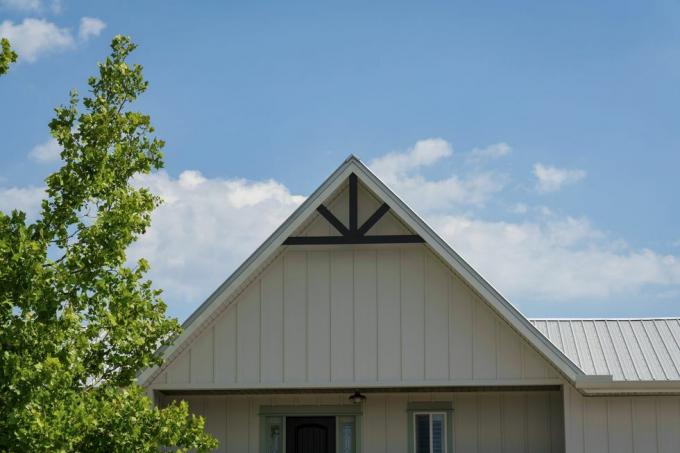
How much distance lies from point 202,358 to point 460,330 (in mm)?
4162

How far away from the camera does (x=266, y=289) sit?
1900 cm

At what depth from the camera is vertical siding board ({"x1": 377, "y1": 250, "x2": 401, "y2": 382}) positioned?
1867 cm

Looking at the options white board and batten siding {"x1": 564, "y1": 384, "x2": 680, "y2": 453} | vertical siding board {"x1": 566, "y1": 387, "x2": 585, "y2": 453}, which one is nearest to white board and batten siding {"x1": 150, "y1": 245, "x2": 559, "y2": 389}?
vertical siding board {"x1": 566, "y1": 387, "x2": 585, "y2": 453}

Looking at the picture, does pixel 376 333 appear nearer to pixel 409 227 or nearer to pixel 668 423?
pixel 409 227

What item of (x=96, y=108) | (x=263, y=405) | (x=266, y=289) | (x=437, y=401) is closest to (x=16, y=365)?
(x=96, y=108)

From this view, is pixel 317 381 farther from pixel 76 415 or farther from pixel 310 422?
pixel 76 415

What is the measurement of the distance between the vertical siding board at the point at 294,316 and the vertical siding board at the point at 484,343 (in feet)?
8.99

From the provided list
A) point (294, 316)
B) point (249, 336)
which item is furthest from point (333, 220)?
point (249, 336)

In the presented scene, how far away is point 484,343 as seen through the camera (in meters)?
18.6

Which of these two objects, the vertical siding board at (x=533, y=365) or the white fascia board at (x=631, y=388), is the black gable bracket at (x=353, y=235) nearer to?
the vertical siding board at (x=533, y=365)

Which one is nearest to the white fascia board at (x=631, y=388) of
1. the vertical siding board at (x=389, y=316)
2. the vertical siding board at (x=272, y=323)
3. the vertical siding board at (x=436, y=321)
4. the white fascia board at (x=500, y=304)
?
the white fascia board at (x=500, y=304)

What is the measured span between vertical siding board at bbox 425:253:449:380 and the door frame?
2.12 m

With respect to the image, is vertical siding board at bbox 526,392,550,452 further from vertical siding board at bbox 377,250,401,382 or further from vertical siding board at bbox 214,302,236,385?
vertical siding board at bbox 214,302,236,385

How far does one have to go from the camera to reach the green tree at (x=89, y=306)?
45.3 feet
